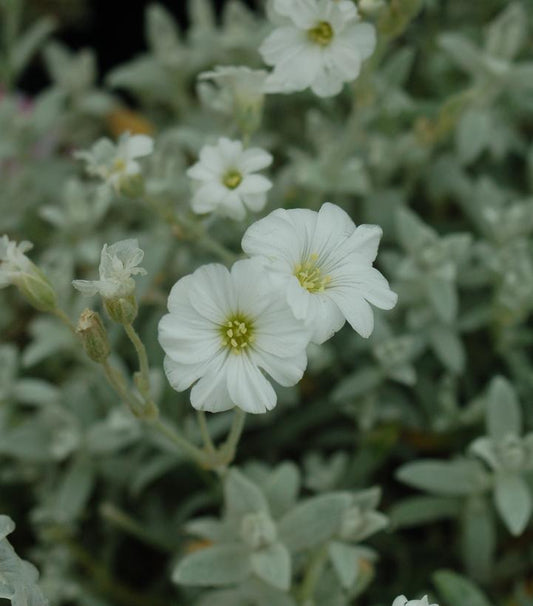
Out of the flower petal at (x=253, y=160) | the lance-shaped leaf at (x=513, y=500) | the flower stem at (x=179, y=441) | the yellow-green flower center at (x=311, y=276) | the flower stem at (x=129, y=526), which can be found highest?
the flower petal at (x=253, y=160)

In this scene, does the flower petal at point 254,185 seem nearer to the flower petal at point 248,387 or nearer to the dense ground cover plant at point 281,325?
the dense ground cover plant at point 281,325

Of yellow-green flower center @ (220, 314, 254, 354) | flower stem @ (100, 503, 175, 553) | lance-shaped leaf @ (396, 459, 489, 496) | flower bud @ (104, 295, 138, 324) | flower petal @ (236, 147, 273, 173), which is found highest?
flower petal @ (236, 147, 273, 173)

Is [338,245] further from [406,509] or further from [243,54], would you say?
[243,54]

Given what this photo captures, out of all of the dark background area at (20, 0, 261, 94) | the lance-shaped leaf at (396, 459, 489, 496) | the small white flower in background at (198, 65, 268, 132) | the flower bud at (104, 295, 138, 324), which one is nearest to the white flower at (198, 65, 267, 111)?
the small white flower in background at (198, 65, 268, 132)

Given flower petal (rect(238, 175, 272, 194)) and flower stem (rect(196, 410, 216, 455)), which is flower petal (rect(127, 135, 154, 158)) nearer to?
flower petal (rect(238, 175, 272, 194))

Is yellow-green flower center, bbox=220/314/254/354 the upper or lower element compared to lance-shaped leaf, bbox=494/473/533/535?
upper

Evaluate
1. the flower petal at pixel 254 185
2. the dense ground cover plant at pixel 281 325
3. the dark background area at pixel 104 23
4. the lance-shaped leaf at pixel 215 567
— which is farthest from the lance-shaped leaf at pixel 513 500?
the dark background area at pixel 104 23

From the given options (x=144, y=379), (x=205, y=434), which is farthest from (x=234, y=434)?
(x=144, y=379)

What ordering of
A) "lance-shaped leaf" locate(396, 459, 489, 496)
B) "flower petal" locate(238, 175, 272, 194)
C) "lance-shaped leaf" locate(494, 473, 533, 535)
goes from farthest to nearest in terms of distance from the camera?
"lance-shaped leaf" locate(396, 459, 489, 496) < "lance-shaped leaf" locate(494, 473, 533, 535) < "flower petal" locate(238, 175, 272, 194)

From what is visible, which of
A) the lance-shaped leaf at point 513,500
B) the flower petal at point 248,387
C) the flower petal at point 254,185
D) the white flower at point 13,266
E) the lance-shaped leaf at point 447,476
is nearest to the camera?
the flower petal at point 248,387
